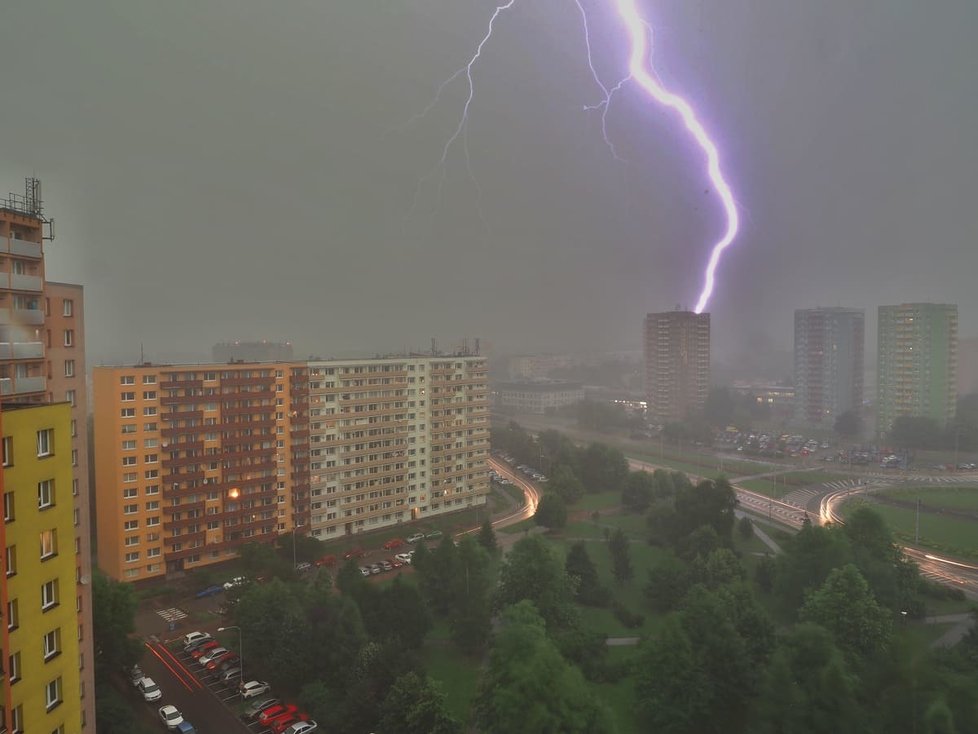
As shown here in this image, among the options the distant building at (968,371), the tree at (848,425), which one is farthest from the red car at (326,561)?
the distant building at (968,371)

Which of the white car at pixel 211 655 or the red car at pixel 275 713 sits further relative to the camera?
the white car at pixel 211 655

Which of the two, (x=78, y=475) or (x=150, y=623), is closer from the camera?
(x=78, y=475)

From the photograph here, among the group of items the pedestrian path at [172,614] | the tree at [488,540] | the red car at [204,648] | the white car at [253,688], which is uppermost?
the tree at [488,540]

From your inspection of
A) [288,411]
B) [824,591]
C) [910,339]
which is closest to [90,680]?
[288,411]

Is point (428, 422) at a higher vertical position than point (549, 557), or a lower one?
higher

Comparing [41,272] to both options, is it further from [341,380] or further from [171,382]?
[341,380]

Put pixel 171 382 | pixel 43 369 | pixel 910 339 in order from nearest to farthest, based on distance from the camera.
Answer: pixel 43 369, pixel 171 382, pixel 910 339

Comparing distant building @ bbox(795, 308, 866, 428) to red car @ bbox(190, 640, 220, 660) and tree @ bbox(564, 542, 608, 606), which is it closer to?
tree @ bbox(564, 542, 608, 606)

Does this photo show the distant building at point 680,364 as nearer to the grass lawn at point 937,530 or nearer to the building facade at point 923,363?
the building facade at point 923,363
